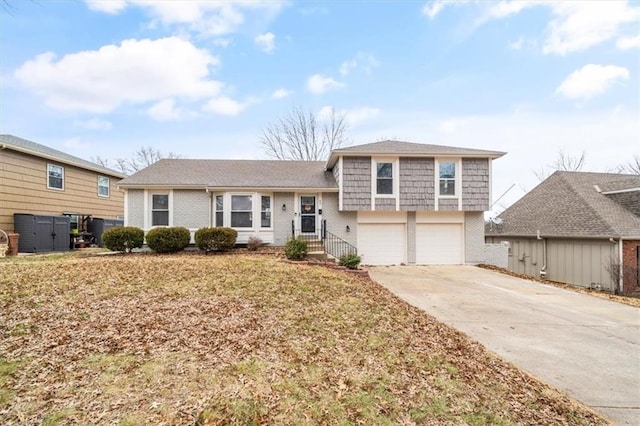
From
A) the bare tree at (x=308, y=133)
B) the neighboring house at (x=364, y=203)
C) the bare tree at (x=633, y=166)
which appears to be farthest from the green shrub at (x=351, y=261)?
the bare tree at (x=633, y=166)

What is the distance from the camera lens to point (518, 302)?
7.82 metres

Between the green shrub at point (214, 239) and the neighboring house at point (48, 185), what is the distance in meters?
8.42

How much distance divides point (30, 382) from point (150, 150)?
37.6 meters

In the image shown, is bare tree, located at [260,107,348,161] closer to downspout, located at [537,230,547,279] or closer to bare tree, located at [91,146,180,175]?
downspout, located at [537,230,547,279]

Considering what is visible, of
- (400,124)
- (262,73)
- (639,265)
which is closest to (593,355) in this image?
(639,265)

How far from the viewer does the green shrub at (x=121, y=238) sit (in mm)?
11844

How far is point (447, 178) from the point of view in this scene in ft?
44.0

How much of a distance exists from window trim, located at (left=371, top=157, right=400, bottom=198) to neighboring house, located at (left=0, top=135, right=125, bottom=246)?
14594 mm

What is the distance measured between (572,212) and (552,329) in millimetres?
12360

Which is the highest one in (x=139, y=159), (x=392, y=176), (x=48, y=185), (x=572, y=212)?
(x=139, y=159)

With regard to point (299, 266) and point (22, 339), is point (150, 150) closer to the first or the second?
point (299, 266)

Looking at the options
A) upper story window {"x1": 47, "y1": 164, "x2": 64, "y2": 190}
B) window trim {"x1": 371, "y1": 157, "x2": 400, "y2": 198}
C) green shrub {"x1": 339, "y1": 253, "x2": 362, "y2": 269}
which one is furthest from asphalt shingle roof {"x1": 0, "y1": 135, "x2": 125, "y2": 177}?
window trim {"x1": 371, "y1": 157, "x2": 400, "y2": 198}

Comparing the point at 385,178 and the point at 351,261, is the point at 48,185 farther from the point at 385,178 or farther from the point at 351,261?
the point at 385,178

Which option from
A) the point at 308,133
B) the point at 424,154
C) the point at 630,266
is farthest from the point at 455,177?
the point at 308,133
